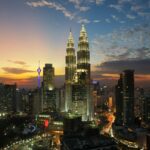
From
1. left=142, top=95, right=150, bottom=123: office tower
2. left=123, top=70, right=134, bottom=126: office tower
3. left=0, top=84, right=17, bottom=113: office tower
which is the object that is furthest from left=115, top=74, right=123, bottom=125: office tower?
left=0, top=84, right=17, bottom=113: office tower

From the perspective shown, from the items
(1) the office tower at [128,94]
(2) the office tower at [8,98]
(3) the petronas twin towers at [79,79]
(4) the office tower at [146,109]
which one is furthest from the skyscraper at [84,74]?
(2) the office tower at [8,98]

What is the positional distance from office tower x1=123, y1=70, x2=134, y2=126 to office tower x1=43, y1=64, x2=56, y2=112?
10.5 metres

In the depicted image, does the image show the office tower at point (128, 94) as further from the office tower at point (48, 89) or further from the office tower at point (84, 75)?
the office tower at point (48, 89)

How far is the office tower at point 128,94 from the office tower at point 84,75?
7239 mm

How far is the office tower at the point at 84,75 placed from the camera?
1425 inches

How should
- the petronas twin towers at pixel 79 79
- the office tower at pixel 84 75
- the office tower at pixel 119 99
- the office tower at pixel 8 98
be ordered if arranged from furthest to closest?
1. the office tower at pixel 8 98
2. the office tower at pixel 119 99
3. the petronas twin towers at pixel 79 79
4. the office tower at pixel 84 75

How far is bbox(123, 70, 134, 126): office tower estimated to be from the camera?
4253cm

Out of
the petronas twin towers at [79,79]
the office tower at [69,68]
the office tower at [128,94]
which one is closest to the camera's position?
the petronas twin towers at [79,79]

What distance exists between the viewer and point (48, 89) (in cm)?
5009

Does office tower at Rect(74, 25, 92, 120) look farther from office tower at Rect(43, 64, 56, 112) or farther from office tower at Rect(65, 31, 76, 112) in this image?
office tower at Rect(43, 64, 56, 112)

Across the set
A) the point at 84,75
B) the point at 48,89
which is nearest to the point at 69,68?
the point at 84,75

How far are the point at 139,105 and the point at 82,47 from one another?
51.9 feet

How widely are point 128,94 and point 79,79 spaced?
35.0 feet

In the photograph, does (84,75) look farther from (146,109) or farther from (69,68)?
(146,109)
